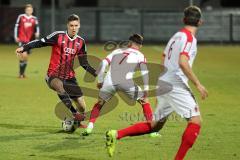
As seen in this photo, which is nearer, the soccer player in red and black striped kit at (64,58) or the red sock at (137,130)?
the red sock at (137,130)

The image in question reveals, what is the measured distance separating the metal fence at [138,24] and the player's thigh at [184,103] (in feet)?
95.7

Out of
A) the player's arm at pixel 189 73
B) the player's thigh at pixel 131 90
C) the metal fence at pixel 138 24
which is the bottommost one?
the metal fence at pixel 138 24

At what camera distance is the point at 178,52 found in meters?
8.46

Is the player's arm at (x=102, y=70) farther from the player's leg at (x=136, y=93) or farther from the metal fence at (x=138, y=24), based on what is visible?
the metal fence at (x=138, y=24)

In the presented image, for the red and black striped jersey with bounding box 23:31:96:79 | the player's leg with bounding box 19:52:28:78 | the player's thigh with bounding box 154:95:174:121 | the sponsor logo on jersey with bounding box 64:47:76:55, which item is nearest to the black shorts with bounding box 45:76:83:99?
the red and black striped jersey with bounding box 23:31:96:79

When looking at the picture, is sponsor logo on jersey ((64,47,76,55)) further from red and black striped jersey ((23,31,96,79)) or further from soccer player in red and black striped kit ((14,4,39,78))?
soccer player in red and black striped kit ((14,4,39,78))

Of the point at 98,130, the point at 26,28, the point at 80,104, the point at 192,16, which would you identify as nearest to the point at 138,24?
the point at 26,28

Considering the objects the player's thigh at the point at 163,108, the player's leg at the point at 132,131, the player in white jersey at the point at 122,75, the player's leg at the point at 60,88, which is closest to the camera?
the player's thigh at the point at 163,108

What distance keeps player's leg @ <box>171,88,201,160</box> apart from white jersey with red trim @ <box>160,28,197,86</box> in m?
0.17

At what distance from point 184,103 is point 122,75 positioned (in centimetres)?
289

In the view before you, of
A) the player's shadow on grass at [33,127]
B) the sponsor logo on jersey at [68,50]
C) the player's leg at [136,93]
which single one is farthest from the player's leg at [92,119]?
the sponsor logo on jersey at [68,50]

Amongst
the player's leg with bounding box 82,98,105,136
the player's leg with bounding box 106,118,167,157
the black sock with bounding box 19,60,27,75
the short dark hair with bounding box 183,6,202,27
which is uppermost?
the short dark hair with bounding box 183,6,202,27

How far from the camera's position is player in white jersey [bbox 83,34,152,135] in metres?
10.9

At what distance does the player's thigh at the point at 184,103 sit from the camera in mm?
8492
